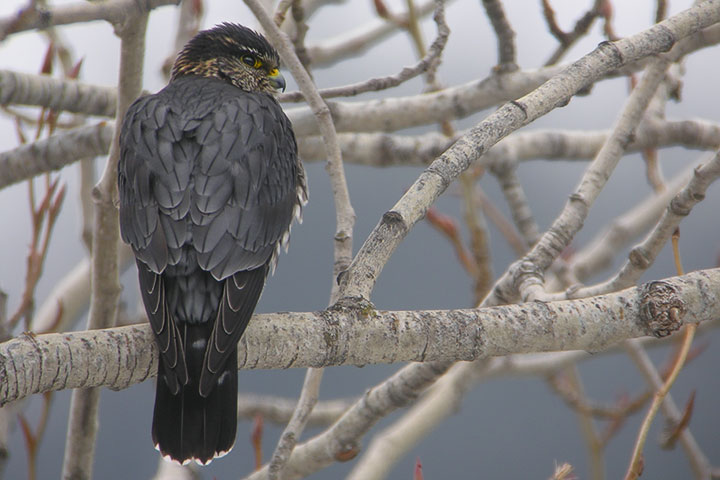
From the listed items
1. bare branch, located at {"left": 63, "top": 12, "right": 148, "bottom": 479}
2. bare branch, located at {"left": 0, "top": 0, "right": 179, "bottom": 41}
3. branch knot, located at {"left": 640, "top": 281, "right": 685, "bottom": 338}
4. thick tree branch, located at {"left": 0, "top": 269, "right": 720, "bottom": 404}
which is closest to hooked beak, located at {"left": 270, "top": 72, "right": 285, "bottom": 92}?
bare branch, located at {"left": 63, "top": 12, "right": 148, "bottom": 479}

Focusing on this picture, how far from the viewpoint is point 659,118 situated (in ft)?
14.9

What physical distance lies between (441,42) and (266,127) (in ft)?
2.54

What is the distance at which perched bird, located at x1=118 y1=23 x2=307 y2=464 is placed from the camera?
2.39m

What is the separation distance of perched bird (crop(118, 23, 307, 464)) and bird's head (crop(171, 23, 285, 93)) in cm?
40

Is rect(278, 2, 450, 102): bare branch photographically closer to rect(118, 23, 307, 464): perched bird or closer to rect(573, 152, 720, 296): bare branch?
rect(118, 23, 307, 464): perched bird

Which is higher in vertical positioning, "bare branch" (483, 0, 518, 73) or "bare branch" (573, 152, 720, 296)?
"bare branch" (483, 0, 518, 73)

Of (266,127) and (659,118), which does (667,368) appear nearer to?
(659,118)

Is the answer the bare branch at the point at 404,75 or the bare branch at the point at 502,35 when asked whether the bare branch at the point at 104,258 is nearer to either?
the bare branch at the point at 404,75

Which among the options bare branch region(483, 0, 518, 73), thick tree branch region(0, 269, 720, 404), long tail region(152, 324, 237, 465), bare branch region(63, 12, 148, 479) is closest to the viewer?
thick tree branch region(0, 269, 720, 404)

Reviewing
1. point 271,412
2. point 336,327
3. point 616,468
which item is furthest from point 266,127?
point 616,468

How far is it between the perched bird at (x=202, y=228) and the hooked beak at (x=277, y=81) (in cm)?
39

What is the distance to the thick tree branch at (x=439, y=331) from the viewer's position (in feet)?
6.98

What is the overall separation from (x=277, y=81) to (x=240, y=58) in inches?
8.6

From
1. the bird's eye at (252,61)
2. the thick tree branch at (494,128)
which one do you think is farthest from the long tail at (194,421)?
the bird's eye at (252,61)
